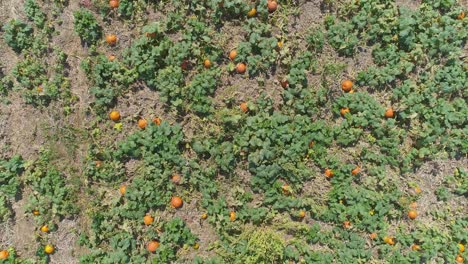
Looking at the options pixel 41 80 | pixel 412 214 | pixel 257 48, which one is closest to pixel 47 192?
pixel 41 80

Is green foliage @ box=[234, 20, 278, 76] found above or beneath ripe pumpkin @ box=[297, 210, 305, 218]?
above

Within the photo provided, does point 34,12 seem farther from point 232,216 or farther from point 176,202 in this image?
point 232,216

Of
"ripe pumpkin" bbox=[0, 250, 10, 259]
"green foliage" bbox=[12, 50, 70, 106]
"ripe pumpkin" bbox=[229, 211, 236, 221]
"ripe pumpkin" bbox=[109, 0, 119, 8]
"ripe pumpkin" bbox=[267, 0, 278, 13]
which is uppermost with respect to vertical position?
"ripe pumpkin" bbox=[267, 0, 278, 13]

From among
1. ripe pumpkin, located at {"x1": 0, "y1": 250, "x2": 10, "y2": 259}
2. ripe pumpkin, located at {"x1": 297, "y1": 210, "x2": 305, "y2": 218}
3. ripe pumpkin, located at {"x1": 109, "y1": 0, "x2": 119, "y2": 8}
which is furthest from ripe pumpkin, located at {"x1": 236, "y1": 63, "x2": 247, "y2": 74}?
ripe pumpkin, located at {"x1": 0, "y1": 250, "x2": 10, "y2": 259}

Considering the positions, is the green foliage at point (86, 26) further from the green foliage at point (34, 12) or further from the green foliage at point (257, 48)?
the green foliage at point (257, 48)

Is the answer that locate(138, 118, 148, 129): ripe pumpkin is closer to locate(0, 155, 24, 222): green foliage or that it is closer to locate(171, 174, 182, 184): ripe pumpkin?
locate(171, 174, 182, 184): ripe pumpkin
